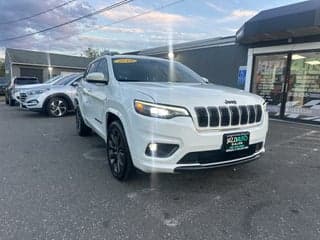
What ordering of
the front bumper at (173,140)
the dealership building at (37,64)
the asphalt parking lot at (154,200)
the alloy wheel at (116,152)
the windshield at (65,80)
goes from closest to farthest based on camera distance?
1. the asphalt parking lot at (154,200)
2. the front bumper at (173,140)
3. the alloy wheel at (116,152)
4. the windshield at (65,80)
5. the dealership building at (37,64)

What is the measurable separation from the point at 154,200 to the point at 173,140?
79 cm

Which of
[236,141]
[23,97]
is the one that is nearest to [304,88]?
[236,141]

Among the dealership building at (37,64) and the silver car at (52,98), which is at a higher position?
the dealership building at (37,64)

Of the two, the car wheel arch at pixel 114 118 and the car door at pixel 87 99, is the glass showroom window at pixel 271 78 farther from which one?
the car wheel arch at pixel 114 118

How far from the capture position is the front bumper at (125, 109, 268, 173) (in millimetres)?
2791

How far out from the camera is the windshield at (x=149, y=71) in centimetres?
405

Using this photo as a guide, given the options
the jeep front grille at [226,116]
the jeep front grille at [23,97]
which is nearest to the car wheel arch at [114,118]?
the jeep front grille at [226,116]

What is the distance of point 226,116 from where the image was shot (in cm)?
299

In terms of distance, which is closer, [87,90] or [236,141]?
[236,141]

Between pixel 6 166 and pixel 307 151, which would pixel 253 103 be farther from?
pixel 6 166

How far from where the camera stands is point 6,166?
13.6 feet

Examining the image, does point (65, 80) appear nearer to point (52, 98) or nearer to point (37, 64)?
point (52, 98)

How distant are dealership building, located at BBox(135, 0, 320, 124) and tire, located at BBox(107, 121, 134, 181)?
6.62 m

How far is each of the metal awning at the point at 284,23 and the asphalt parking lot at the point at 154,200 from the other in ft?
14.9
